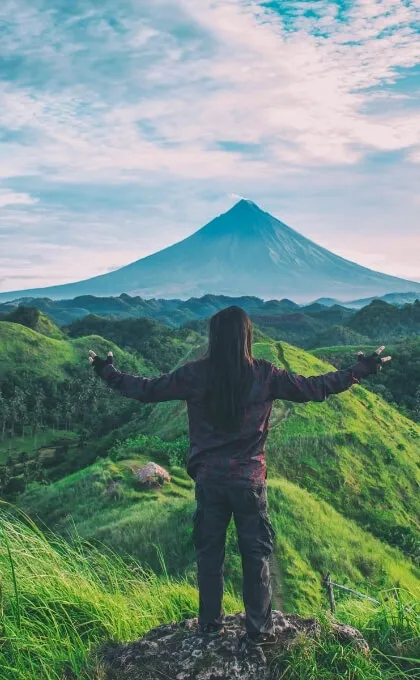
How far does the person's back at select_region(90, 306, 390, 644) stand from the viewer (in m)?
3.30

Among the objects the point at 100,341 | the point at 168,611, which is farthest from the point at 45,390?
the point at 168,611

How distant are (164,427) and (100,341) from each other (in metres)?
61.6

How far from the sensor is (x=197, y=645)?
316 cm

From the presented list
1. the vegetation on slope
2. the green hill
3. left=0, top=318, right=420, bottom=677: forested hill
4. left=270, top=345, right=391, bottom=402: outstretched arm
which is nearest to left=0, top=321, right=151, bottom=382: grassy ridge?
the vegetation on slope

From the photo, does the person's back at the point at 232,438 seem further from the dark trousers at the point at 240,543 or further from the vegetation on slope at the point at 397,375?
the vegetation on slope at the point at 397,375

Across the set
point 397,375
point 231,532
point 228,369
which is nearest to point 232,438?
point 228,369

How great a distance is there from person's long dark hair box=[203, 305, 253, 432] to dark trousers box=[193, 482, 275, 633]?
39 centimetres

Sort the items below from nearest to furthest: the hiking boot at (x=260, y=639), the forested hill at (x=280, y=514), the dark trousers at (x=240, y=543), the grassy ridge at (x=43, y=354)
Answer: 1. the hiking boot at (x=260, y=639)
2. the dark trousers at (x=240, y=543)
3. the forested hill at (x=280, y=514)
4. the grassy ridge at (x=43, y=354)

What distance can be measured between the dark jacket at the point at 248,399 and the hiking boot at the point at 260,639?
81 cm

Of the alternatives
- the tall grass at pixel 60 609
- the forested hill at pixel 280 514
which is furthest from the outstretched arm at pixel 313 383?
the tall grass at pixel 60 609

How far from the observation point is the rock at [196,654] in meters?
2.95

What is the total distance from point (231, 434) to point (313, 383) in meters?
0.58

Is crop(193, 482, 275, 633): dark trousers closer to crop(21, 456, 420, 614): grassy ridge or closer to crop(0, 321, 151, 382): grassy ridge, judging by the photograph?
crop(21, 456, 420, 614): grassy ridge

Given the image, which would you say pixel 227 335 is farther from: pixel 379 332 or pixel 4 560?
pixel 379 332
